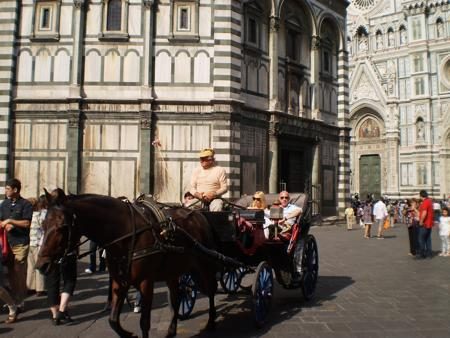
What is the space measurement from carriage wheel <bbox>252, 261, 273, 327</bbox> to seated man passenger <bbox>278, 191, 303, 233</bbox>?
0.97 m

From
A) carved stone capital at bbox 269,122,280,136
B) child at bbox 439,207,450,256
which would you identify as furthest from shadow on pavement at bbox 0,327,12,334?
carved stone capital at bbox 269,122,280,136

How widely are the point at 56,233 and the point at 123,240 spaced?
72 centimetres

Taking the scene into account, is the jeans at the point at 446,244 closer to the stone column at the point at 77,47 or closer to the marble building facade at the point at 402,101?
the stone column at the point at 77,47

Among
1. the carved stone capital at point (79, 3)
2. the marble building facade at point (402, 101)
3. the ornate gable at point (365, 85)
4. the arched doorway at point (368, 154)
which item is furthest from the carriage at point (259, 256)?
the ornate gable at point (365, 85)

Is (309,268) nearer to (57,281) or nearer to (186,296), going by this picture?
(186,296)

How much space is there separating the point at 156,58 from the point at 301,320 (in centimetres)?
1379

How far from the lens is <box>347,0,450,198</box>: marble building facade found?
41.4 m

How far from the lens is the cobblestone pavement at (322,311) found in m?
5.82

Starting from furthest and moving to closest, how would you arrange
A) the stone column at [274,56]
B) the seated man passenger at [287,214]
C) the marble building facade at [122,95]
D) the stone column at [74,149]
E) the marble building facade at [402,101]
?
the marble building facade at [402,101], the stone column at [274,56], the marble building facade at [122,95], the stone column at [74,149], the seated man passenger at [287,214]

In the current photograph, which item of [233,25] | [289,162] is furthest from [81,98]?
[289,162]

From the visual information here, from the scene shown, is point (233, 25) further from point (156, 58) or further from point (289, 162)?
point (289, 162)

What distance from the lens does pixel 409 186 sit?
42.2 meters

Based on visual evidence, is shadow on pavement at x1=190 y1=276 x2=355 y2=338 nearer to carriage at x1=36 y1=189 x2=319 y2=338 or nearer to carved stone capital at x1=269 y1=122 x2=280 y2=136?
carriage at x1=36 y1=189 x2=319 y2=338

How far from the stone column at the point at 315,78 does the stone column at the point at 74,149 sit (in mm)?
11667
